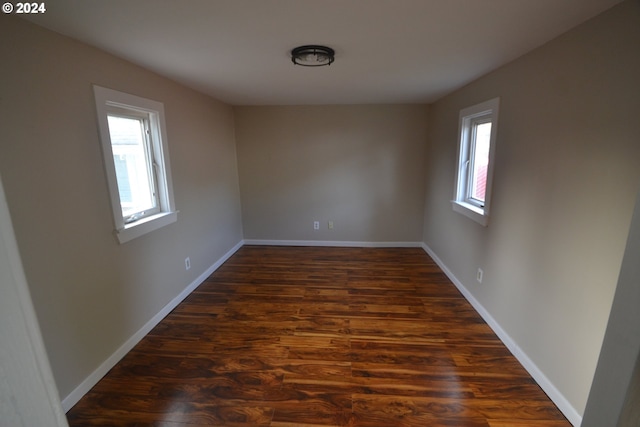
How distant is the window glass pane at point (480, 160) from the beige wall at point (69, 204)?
9.89 feet

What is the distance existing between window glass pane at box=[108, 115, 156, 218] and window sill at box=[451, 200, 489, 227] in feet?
9.61

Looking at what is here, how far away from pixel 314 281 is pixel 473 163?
216 cm

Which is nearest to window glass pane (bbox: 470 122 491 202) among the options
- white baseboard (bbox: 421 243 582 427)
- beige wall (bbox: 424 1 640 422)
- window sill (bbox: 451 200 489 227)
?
window sill (bbox: 451 200 489 227)

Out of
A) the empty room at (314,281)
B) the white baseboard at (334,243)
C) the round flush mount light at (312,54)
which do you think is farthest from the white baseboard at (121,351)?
the round flush mount light at (312,54)

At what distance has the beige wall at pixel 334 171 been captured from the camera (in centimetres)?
402

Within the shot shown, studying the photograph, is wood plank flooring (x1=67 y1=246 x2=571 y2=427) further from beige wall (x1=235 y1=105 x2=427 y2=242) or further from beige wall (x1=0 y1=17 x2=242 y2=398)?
beige wall (x1=235 y1=105 x2=427 y2=242)

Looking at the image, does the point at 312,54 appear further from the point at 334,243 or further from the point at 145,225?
the point at 334,243

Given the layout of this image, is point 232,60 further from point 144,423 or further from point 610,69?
point 144,423

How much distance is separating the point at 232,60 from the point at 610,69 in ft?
7.09

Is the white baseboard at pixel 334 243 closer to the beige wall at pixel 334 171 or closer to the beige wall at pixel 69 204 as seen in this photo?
the beige wall at pixel 334 171

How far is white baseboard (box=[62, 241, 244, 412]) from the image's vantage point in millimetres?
1649

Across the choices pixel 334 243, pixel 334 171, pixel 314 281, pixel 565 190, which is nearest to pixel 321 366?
pixel 314 281

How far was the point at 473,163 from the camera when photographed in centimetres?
291

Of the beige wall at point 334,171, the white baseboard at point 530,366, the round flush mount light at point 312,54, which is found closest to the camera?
the white baseboard at point 530,366
